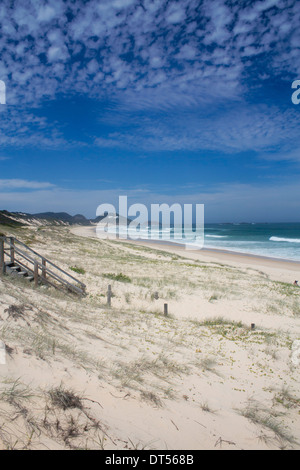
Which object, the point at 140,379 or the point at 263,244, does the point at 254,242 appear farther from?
the point at 140,379

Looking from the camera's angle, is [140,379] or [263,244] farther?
[263,244]

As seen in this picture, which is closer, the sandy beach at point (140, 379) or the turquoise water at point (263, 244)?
the sandy beach at point (140, 379)

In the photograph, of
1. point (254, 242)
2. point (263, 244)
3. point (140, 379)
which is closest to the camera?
point (140, 379)

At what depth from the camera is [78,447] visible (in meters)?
3.21

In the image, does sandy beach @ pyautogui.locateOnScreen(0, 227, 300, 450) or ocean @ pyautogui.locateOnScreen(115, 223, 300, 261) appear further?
ocean @ pyautogui.locateOnScreen(115, 223, 300, 261)

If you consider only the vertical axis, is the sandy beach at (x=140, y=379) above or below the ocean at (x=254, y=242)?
above

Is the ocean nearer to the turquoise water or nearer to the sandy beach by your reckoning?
the turquoise water

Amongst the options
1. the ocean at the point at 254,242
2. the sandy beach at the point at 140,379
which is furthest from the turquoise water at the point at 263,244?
the sandy beach at the point at 140,379

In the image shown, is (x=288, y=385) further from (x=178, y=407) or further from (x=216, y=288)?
(x=216, y=288)

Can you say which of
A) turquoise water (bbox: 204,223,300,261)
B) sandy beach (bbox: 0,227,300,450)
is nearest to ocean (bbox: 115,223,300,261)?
turquoise water (bbox: 204,223,300,261)

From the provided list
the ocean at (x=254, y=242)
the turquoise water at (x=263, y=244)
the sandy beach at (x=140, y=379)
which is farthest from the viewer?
the ocean at (x=254, y=242)

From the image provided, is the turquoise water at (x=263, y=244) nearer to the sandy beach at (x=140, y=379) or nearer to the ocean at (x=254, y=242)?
the ocean at (x=254, y=242)

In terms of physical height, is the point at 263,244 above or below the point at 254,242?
below

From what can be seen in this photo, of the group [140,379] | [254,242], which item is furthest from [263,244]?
[140,379]
